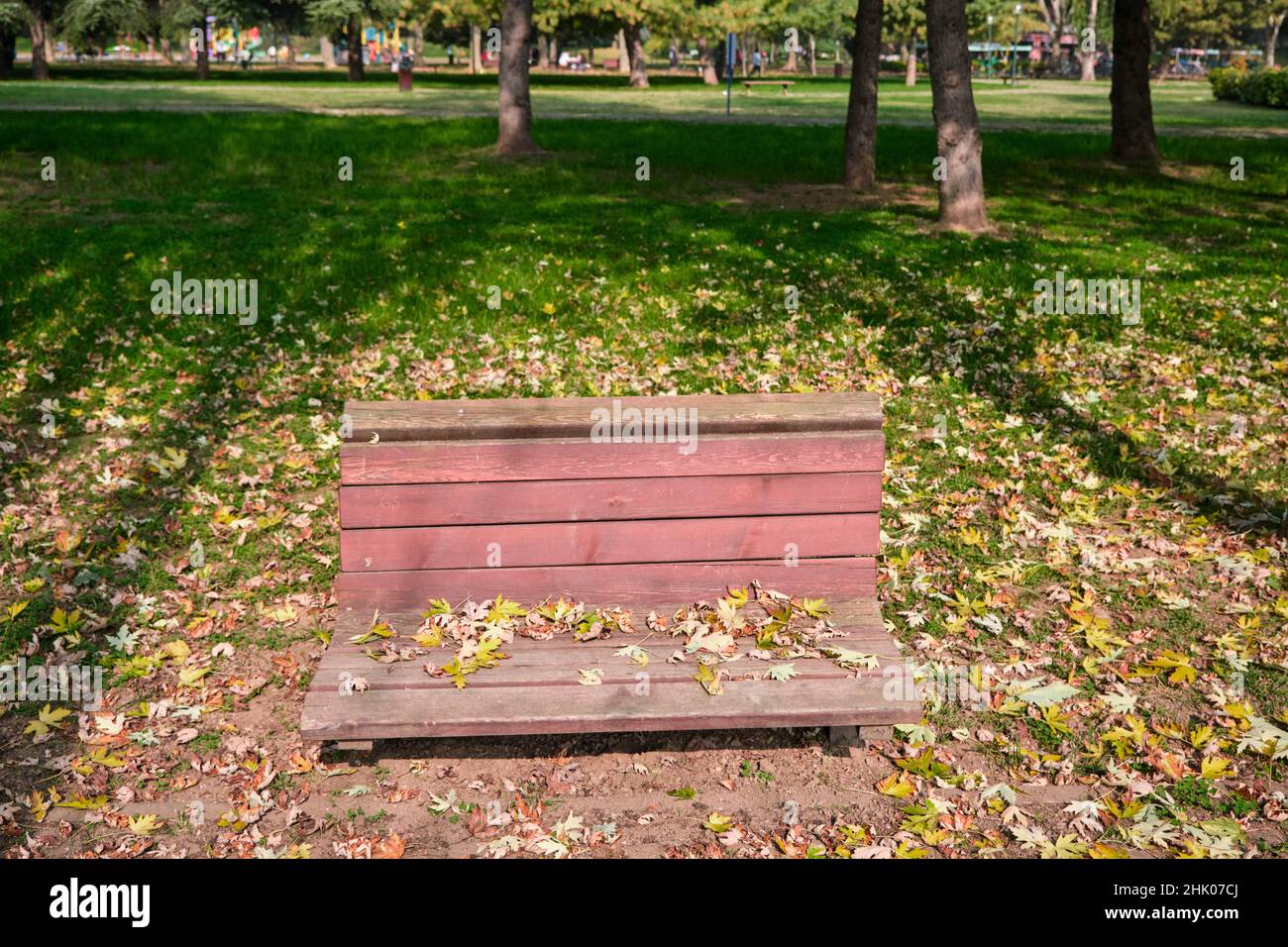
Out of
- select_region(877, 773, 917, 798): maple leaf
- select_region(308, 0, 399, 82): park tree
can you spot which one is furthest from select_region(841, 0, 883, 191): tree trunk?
select_region(308, 0, 399, 82): park tree

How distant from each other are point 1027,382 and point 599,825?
571 centimetres

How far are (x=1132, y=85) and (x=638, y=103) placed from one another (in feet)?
59.7

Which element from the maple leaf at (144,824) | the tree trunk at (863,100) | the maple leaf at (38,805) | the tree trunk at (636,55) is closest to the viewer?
the maple leaf at (144,824)

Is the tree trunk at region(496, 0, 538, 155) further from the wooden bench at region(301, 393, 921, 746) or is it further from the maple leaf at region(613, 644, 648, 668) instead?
the maple leaf at region(613, 644, 648, 668)

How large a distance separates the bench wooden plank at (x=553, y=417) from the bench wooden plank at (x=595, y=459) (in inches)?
1.4

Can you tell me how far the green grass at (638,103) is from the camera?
27375 mm

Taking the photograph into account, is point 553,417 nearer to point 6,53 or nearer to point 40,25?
point 6,53

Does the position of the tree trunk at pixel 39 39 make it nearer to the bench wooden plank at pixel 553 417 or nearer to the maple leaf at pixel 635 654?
the bench wooden plank at pixel 553 417

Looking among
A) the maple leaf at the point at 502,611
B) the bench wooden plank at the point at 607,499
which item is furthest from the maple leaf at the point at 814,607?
the maple leaf at the point at 502,611

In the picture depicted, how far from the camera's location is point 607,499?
183 inches

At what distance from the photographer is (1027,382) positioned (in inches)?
346

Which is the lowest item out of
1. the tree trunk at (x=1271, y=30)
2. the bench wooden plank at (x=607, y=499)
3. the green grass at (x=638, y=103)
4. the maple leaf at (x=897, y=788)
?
the maple leaf at (x=897, y=788)
